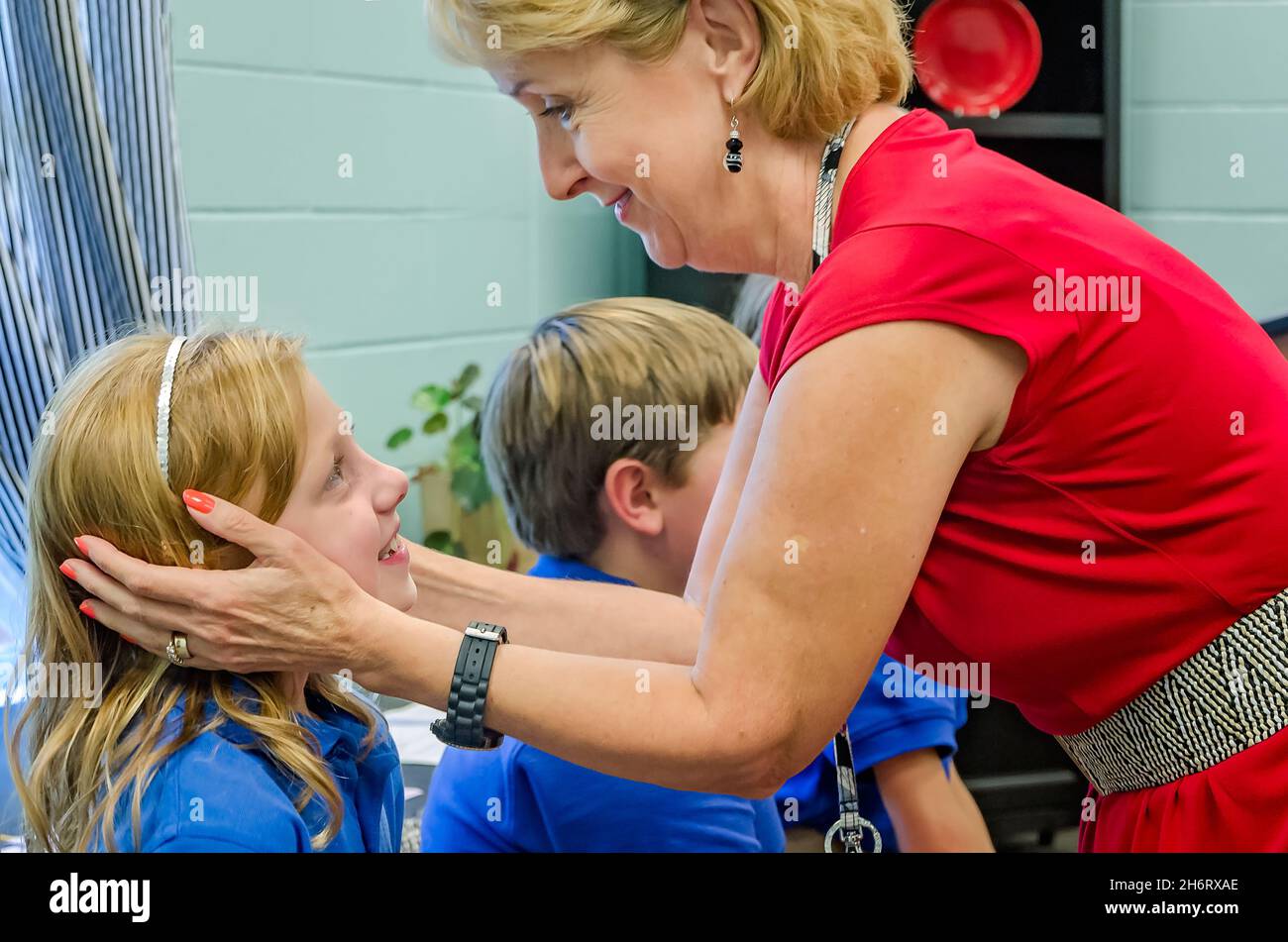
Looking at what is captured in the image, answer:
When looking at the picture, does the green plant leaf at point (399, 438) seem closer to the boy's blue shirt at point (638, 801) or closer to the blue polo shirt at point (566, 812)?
the boy's blue shirt at point (638, 801)

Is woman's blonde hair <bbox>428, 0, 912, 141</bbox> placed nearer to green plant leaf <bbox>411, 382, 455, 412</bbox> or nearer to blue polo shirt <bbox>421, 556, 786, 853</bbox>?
blue polo shirt <bbox>421, 556, 786, 853</bbox>

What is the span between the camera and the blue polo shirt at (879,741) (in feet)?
4.68

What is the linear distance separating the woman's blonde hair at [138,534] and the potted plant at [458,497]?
1328mm

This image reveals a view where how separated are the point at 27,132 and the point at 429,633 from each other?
3.03ft

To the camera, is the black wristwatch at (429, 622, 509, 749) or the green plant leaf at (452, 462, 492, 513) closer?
the black wristwatch at (429, 622, 509, 749)

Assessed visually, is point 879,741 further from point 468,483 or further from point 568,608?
point 468,483

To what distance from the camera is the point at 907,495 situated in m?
0.88

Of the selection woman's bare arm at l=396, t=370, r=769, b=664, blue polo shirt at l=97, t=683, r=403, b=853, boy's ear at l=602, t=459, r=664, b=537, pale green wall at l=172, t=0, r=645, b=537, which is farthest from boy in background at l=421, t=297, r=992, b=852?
pale green wall at l=172, t=0, r=645, b=537

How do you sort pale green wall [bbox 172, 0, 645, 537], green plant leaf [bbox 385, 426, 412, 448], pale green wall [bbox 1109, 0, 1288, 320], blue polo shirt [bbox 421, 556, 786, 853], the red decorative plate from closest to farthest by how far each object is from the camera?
1. blue polo shirt [bbox 421, 556, 786, 853]
2. pale green wall [bbox 172, 0, 645, 537]
3. the red decorative plate
4. green plant leaf [bbox 385, 426, 412, 448]
5. pale green wall [bbox 1109, 0, 1288, 320]

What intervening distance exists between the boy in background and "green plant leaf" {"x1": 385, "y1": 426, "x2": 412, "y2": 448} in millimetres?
855

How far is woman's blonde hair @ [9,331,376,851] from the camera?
3.40 ft

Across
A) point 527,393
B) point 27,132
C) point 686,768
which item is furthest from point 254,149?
point 686,768

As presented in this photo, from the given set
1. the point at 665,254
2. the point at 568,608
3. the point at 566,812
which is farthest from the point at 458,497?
the point at 665,254
